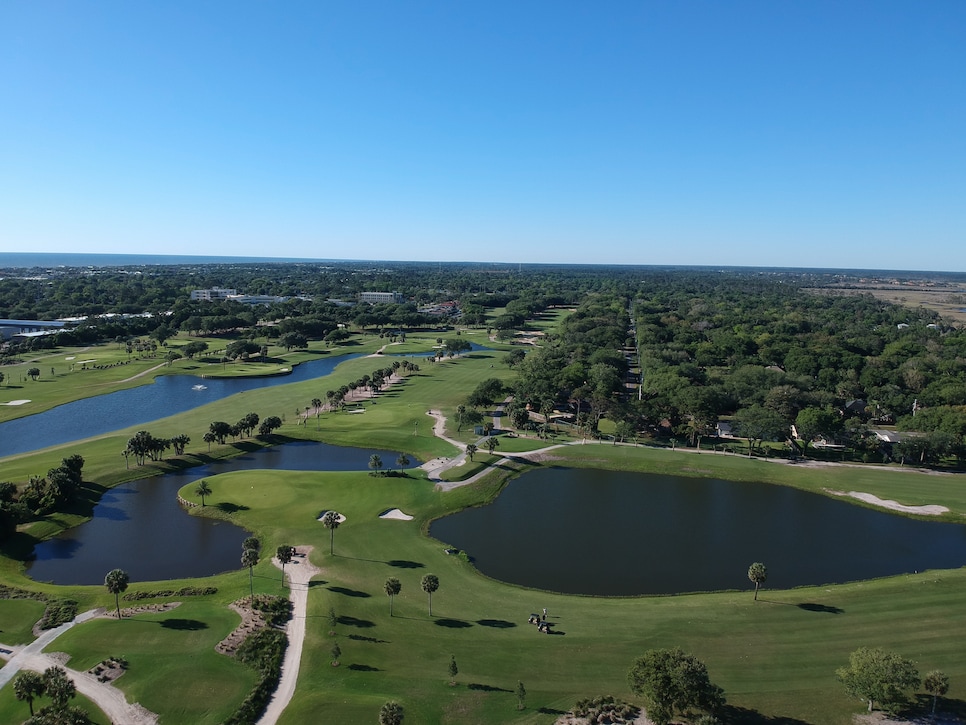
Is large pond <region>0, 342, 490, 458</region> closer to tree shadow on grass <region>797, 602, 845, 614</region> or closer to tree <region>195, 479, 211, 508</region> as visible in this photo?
tree <region>195, 479, 211, 508</region>

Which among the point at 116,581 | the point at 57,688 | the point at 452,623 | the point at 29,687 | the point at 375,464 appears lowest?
the point at 452,623

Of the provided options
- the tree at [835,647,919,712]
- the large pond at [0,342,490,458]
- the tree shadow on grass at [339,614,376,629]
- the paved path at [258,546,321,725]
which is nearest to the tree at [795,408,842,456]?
the tree at [835,647,919,712]

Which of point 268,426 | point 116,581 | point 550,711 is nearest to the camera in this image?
point 550,711

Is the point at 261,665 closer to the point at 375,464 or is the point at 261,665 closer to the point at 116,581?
the point at 116,581

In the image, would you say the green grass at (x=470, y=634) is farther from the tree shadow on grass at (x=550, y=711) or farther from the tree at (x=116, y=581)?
the tree at (x=116, y=581)

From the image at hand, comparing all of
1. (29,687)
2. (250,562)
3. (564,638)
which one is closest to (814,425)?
(564,638)
